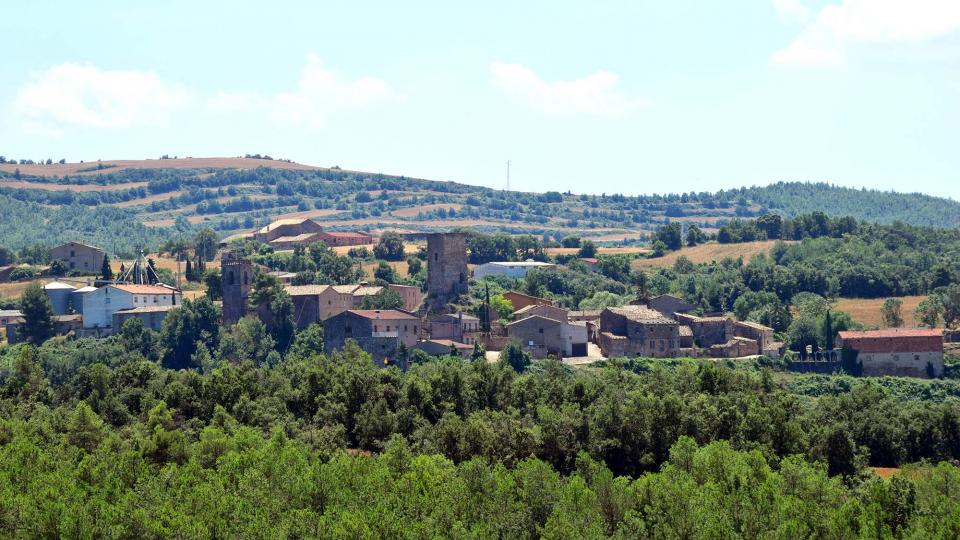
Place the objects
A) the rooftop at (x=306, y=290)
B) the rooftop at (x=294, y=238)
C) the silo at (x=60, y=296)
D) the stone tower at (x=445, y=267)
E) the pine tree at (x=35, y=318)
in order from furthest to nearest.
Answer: the rooftop at (x=294, y=238), the stone tower at (x=445, y=267), the silo at (x=60, y=296), the rooftop at (x=306, y=290), the pine tree at (x=35, y=318)

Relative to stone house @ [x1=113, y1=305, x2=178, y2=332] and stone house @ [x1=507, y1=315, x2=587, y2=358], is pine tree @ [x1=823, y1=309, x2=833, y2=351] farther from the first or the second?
stone house @ [x1=113, y1=305, x2=178, y2=332]

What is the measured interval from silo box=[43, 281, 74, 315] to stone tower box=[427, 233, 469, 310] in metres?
20.8

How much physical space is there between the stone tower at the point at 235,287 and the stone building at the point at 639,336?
19793 millimetres

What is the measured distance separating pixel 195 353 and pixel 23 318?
42.1ft

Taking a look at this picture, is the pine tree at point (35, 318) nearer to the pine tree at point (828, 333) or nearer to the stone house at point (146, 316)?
the stone house at point (146, 316)

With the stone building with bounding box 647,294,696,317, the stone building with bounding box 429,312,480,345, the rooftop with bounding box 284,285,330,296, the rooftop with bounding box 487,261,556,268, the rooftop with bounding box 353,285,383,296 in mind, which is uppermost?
the rooftop with bounding box 284,285,330,296

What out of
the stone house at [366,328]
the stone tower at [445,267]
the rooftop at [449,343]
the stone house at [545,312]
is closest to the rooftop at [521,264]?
the stone tower at [445,267]

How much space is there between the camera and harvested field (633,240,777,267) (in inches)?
5172

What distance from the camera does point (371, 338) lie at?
8812cm

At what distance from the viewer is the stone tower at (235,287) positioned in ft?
314

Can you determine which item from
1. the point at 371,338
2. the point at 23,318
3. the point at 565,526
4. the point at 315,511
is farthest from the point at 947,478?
the point at 23,318

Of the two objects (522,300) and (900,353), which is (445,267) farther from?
(900,353)

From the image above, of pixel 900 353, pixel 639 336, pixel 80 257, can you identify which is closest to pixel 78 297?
pixel 80 257

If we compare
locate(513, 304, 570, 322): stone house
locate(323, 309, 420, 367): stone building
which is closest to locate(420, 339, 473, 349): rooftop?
locate(323, 309, 420, 367): stone building
